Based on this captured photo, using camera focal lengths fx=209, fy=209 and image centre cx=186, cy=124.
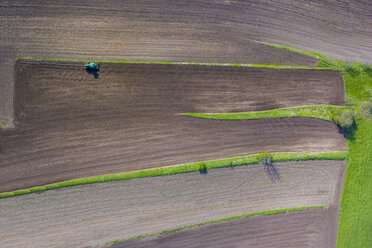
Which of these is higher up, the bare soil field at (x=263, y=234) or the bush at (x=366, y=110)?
the bush at (x=366, y=110)

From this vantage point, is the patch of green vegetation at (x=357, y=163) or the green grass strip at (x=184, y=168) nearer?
the green grass strip at (x=184, y=168)

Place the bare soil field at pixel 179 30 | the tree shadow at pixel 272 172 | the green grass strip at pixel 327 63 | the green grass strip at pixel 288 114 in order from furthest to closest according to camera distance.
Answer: the green grass strip at pixel 327 63
the tree shadow at pixel 272 172
the green grass strip at pixel 288 114
the bare soil field at pixel 179 30

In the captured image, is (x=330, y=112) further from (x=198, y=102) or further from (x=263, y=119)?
(x=198, y=102)

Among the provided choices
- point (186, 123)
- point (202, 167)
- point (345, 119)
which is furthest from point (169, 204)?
point (345, 119)

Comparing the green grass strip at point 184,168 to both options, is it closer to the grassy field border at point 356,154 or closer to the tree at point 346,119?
the grassy field border at point 356,154

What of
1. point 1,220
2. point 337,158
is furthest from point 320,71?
point 1,220

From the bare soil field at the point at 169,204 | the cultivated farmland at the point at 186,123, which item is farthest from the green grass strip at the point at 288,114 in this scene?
the bare soil field at the point at 169,204
